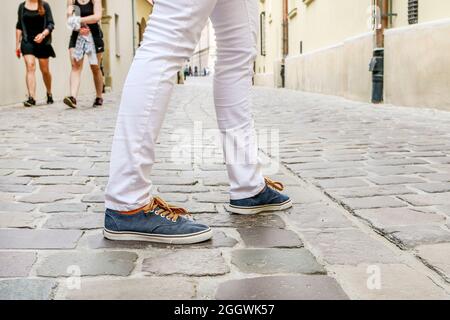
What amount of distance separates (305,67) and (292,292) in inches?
539

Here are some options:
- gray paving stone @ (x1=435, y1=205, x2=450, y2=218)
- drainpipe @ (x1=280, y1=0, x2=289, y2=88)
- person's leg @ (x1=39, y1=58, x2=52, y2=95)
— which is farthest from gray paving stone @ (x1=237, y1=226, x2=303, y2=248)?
drainpipe @ (x1=280, y1=0, x2=289, y2=88)

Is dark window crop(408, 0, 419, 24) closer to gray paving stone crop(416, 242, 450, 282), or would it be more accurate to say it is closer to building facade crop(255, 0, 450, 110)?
building facade crop(255, 0, 450, 110)

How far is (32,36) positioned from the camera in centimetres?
969

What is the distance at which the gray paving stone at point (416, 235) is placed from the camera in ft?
7.15

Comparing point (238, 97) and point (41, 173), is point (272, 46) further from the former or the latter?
point (238, 97)

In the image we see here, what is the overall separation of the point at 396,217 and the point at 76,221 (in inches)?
48.5

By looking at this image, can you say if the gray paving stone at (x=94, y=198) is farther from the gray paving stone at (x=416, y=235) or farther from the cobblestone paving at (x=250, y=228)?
the gray paving stone at (x=416, y=235)

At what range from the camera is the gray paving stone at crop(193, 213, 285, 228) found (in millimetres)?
2477

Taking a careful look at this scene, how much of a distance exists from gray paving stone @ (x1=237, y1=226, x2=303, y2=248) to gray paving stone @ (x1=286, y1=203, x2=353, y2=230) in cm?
12

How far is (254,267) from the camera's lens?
6.38 ft

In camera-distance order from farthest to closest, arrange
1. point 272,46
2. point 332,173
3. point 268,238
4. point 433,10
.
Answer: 1. point 272,46
2. point 433,10
3. point 332,173
4. point 268,238

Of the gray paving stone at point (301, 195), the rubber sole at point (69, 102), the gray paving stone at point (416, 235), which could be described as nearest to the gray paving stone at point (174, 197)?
the gray paving stone at point (301, 195)

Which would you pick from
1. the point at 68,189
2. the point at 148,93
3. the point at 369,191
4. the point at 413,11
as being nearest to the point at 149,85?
the point at 148,93

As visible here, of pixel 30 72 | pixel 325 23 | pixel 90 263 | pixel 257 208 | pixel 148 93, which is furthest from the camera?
pixel 325 23
